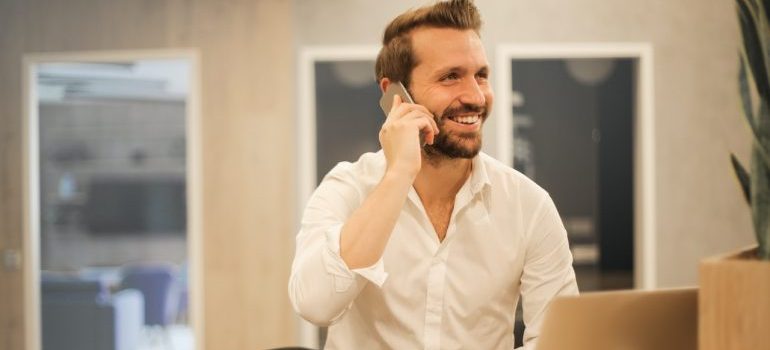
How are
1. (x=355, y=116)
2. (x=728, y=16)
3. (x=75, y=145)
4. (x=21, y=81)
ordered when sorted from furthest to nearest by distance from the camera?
(x=75, y=145), (x=355, y=116), (x=21, y=81), (x=728, y=16)

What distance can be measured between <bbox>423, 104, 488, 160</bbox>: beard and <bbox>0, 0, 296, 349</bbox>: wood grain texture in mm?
3642

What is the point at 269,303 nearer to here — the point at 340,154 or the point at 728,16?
the point at 340,154

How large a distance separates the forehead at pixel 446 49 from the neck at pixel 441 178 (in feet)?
0.61

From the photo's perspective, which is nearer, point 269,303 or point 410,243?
point 410,243

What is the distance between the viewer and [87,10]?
5.13 meters

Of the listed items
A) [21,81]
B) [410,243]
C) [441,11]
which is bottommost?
[410,243]

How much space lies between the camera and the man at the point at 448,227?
4.54ft

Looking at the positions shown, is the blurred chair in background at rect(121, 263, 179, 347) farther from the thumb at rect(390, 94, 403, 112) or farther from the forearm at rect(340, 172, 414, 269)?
the forearm at rect(340, 172, 414, 269)

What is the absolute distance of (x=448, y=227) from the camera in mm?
1483

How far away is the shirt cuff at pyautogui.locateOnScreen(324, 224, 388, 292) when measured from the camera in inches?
47.6

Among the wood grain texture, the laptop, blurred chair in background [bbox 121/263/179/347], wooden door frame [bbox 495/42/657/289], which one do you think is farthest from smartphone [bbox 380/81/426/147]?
blurred chair in background [bbox 121/263/179/347]

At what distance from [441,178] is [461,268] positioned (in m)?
0.19

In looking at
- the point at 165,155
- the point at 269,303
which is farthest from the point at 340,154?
the point at 165,155

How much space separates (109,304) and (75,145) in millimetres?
8101
